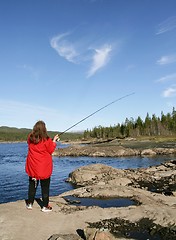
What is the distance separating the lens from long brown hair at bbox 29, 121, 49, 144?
10.3m

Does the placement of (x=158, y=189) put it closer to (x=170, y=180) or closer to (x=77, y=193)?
(x=170, y=180)

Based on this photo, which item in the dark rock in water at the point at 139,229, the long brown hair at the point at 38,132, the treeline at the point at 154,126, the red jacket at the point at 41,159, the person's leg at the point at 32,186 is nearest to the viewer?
the dark rock in water at the point at 139,229

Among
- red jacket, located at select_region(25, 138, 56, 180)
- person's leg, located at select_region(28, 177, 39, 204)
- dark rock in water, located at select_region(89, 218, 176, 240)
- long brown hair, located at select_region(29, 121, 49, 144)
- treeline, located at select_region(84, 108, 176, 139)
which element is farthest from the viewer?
treeline, located at select_region(84, 108, 176, 139)

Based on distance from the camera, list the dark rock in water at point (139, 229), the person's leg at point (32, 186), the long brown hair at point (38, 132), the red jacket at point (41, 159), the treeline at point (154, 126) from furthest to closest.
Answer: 1. the treeline at point (154, 126)
2. the person's leg at point (32, 186)
3. the red jacket at point (41, 159)
4. the long brown hair at point (38, 132)
5. the dark rock in water at point (139, 229)

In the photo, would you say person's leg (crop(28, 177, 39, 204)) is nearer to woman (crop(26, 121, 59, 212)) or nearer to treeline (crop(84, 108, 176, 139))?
woman (crop(26, 121, 59, 212))

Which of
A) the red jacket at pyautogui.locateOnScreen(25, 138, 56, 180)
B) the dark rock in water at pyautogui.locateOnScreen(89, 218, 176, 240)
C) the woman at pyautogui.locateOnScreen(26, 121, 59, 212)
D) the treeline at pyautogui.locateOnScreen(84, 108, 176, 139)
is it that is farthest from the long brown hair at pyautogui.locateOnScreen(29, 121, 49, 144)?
the treeline at pyautogui.locateOnScreen(84, 108, 176, 139)

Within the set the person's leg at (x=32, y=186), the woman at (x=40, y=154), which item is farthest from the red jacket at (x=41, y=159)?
the person's leg at (x=32, y=186)

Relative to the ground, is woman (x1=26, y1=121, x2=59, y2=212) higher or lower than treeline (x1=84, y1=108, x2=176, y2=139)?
A: lower

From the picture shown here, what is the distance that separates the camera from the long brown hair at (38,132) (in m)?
10.3

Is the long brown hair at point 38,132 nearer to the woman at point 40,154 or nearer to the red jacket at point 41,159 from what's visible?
the woman at point 40,154

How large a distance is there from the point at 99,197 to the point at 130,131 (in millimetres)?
151470

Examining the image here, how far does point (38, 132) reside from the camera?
1036 cm

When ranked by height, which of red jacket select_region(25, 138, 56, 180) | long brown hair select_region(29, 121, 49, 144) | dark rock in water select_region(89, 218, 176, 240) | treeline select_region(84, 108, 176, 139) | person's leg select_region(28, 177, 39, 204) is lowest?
dark rock in water select_region(89, 218, 176, 240)

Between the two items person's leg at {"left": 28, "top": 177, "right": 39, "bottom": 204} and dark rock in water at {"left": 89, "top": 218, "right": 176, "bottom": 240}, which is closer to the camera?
dark rock in water at {"left": 89, "top": 218, "right": 176, "bottom": 240}
